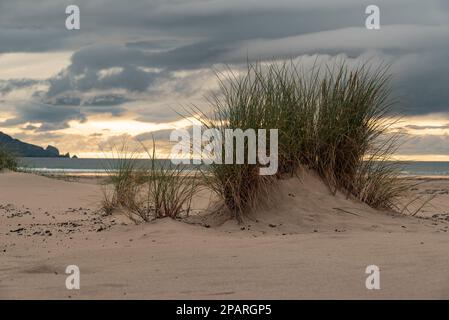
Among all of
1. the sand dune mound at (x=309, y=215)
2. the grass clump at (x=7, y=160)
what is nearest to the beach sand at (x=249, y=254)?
the sand dune mound at (x=309, y=215)

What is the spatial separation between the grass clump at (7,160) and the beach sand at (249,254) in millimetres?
9960

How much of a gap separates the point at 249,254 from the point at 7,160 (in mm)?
15430

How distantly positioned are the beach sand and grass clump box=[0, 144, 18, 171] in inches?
392

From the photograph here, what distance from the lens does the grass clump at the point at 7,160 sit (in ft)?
64.5

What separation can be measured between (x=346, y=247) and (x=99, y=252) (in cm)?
234

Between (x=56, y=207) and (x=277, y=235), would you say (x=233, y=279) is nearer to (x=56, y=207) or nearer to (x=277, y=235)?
(x=277, y=235)

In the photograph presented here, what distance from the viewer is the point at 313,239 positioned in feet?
22.8

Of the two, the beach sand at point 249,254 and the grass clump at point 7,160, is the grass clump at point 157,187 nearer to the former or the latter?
the beach sand at point 249,254

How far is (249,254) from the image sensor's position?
6.22 m

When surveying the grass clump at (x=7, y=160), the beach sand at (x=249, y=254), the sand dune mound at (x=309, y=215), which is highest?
the grass clump at (x=7, y=160)

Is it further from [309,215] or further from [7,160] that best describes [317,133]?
[7,160]

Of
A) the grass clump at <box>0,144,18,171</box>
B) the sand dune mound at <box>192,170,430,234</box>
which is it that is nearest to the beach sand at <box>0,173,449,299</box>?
the sand dune mound at <box>192,170,430,234</box>
